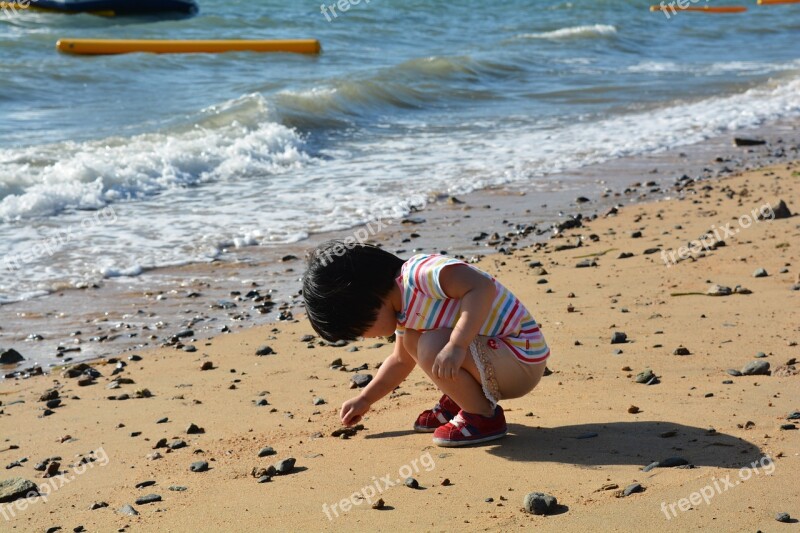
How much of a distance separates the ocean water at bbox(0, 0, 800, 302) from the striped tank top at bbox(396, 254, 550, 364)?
3.83 metres

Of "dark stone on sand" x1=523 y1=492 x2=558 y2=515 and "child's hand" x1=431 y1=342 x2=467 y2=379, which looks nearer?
"dark stone on sand" x1=523 y1=492 x2=558 y2=515

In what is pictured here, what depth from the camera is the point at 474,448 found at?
369 cm

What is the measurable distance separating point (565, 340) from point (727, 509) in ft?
6.97

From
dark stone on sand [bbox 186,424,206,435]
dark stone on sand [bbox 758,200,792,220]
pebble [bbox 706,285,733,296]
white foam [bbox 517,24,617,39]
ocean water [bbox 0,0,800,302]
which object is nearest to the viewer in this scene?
dark stone on sand [bbox 186,424,206,435]

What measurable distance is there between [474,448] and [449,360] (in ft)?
1.26

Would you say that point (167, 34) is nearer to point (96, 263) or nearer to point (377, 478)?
point (96, 263)

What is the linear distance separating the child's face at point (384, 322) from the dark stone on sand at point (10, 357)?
8.59ft

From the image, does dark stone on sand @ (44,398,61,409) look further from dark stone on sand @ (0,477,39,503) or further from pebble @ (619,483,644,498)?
pebble @ (619,483,644,498)

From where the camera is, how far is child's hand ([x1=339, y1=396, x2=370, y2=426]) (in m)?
3.94

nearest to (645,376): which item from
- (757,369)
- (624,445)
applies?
(757,369)

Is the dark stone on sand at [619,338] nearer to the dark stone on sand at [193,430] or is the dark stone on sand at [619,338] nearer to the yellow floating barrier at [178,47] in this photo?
the dark stone on sand at [193,430]

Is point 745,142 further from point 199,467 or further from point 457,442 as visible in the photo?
point 199,467

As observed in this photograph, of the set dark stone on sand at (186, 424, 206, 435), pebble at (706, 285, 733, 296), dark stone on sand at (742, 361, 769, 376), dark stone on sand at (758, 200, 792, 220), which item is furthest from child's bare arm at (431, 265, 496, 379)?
dark stone on sand at (758, 200, 792, 220)

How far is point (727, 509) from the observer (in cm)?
285
